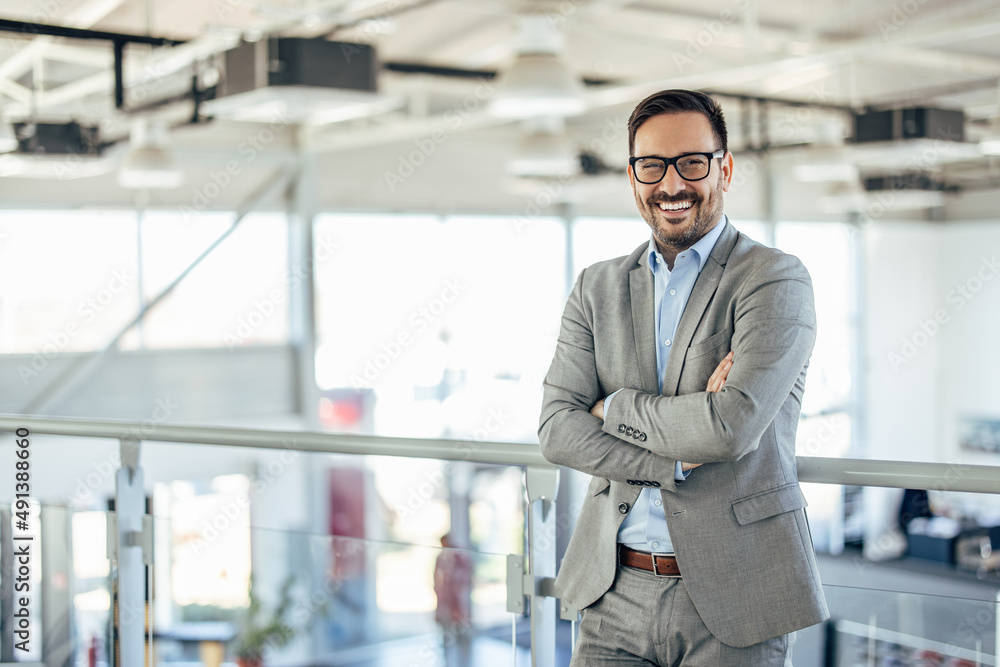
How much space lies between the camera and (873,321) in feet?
51.6

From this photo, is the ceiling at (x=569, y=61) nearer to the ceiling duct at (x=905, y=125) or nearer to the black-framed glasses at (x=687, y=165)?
the ceiling duct at (x=905, y=125)

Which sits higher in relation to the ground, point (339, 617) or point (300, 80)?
point (300, 80)

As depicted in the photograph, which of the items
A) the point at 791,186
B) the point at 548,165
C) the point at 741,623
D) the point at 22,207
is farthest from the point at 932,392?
the point at 741,623

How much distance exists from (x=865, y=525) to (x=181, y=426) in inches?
584

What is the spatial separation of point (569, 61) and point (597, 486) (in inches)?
295

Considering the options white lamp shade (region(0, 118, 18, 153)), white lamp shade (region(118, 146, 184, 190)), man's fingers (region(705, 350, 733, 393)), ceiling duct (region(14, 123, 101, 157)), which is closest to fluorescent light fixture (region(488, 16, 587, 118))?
man's fingers (region(705, 350, 733, 393))

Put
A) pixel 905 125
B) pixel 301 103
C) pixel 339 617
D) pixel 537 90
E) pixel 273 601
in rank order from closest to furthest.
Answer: pixel 301 103, pixel 537 90, pixel 905 125, pixel 273 601, pixel 339 617

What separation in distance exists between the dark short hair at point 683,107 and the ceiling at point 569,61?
376 cm

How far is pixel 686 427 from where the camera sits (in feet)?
5.12

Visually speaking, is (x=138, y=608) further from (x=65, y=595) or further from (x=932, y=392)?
(x=932, y=392)

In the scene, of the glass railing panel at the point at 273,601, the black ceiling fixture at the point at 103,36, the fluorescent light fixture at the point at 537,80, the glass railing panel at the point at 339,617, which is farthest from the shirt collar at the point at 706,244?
the black ceiling fixture at the point at 103,36

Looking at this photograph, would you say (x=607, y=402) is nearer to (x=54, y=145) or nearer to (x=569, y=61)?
(x=54, y=145)

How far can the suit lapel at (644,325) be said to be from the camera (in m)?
1.71

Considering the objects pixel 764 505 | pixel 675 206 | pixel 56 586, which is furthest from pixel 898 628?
pixel 56 586
